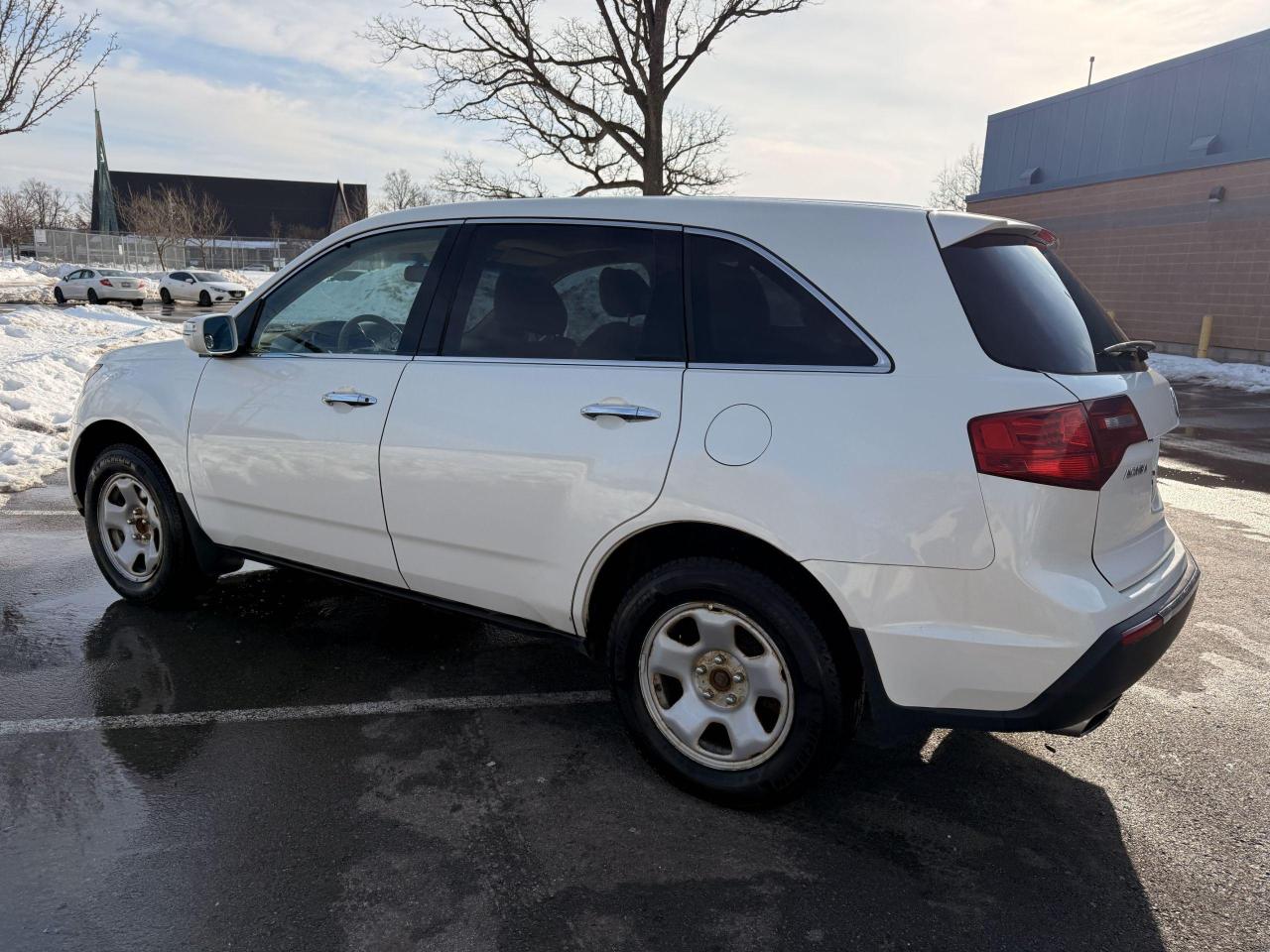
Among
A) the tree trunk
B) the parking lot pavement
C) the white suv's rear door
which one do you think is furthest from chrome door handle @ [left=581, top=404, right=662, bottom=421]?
the tree trunk

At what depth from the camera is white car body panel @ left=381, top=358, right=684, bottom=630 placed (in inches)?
110

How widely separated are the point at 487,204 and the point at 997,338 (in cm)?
195

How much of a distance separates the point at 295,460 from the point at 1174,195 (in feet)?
74.4

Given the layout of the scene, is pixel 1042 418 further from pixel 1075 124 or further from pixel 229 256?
pixel 229 256

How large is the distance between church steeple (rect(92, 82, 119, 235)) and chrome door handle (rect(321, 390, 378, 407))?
74482mm

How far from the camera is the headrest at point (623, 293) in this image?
2.95 metres

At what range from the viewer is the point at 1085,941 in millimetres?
2275

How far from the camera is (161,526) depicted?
13.9ft

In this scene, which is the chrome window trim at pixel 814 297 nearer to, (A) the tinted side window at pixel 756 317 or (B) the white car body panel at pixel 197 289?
(A) the tinted side window at pixel 756 317

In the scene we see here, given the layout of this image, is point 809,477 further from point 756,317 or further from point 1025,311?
point 1025,311


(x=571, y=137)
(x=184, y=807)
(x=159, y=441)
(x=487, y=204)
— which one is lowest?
(x=184, y=807)

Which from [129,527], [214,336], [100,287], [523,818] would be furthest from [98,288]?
[523,818]

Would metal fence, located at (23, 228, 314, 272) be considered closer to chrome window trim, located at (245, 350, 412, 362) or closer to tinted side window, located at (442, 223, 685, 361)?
chrome window trim, located at (245, 350, 412, 362)

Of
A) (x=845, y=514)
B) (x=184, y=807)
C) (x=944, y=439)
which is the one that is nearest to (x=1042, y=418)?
(x=944, y=439)
